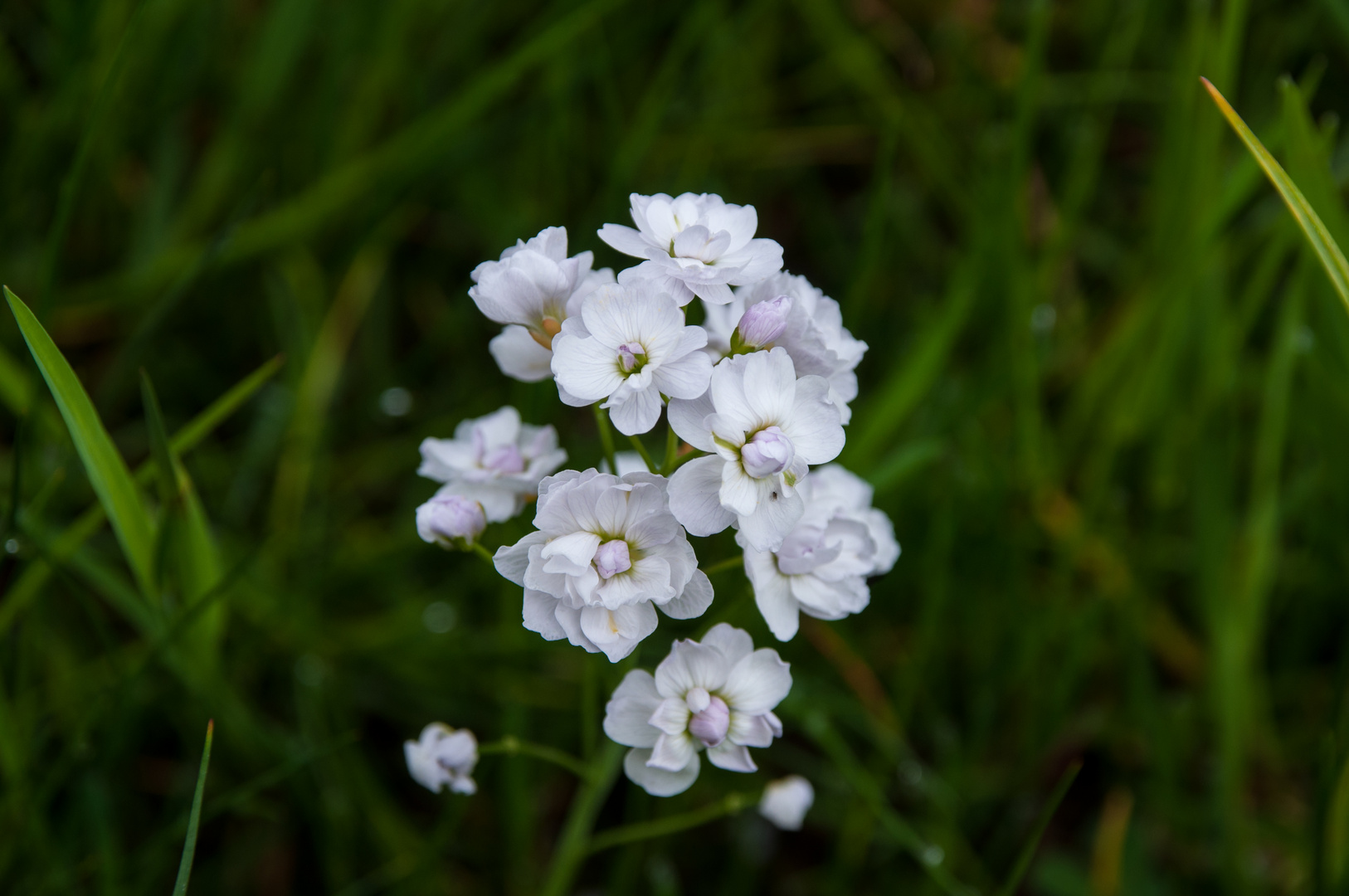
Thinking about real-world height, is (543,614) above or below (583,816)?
above

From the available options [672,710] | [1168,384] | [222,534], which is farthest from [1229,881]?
[222,534]

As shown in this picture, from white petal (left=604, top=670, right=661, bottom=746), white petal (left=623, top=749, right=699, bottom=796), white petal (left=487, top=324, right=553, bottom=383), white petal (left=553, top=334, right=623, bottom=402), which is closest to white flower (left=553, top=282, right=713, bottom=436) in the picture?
white petal (left=553, top=334, right=623, bottom=402)

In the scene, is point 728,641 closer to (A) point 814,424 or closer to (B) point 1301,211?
(A) point 814,424

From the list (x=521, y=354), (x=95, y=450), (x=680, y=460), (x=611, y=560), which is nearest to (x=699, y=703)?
(x=611, y=560)

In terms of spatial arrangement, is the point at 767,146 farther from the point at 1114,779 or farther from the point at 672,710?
the point at 672,710

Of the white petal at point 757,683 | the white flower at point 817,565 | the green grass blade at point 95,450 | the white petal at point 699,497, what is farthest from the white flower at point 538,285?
the green grass blade at point 95,450

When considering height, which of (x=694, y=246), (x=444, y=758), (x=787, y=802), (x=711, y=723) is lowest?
(x=787, y=802)

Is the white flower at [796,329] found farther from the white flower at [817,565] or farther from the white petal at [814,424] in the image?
the white flower at [817,565]
